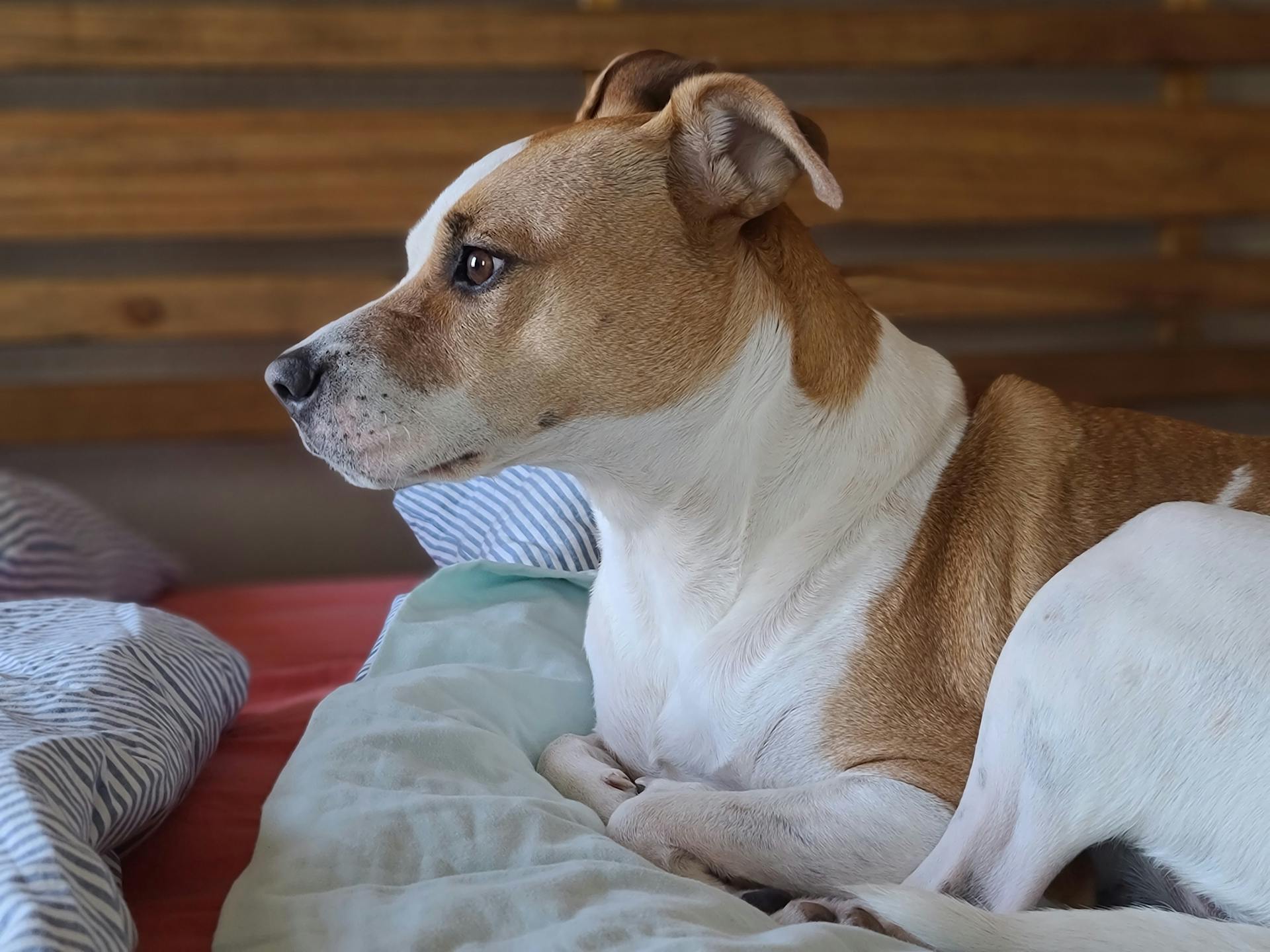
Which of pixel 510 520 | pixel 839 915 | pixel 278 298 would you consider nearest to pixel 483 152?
pixel 278 298

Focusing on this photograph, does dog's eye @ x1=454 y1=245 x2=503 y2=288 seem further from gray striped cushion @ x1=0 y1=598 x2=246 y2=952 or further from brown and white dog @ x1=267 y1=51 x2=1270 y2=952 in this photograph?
gray striped cushion @ x1=0 y1=598 x2=246 y2=952

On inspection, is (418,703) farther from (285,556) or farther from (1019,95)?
(1019,95)

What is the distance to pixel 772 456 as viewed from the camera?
4.48 feet

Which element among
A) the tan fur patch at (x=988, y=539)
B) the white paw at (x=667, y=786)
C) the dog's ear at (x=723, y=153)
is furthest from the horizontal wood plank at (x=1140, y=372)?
the white paw at (x=667, y=786)

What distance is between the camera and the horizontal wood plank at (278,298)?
289 centimetres

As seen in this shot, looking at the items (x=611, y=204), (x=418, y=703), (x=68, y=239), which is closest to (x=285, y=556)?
(x=68, y=239)

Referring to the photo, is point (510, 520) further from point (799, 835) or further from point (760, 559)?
point (799, 835)

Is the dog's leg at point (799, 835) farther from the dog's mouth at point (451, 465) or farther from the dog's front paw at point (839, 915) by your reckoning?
the dog's mouth at point (451, 465)

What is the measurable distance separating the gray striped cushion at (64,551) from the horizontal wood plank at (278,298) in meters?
0.52

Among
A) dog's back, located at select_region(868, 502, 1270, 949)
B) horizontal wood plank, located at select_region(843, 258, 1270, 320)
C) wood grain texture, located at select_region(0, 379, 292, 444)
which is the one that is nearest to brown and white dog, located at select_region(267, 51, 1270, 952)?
dog's back, located at select_region(868, 502, 1270, 949)

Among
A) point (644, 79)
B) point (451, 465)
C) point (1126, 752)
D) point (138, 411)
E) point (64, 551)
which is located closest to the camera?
point (1126, 752)

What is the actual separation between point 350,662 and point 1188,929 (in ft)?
4.65

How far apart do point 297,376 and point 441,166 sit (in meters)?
1.78

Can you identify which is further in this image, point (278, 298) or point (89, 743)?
point (278, 298)
